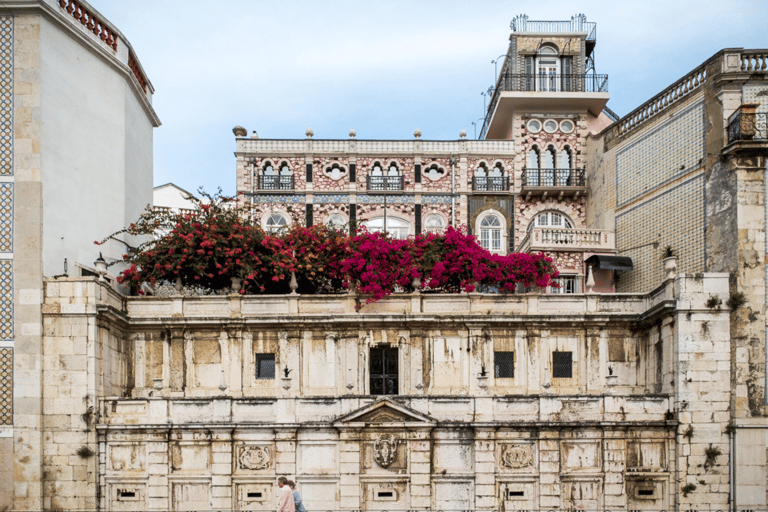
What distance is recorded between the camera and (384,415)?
66.6 feet

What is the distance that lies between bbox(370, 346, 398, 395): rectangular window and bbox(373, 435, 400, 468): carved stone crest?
2.25m

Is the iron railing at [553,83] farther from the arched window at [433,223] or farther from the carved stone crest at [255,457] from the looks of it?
the carved stone crest at [255,457]

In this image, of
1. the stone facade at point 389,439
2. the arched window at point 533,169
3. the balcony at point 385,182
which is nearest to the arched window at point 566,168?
the arched window at point 533,169

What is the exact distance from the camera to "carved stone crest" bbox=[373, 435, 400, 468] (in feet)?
66.4

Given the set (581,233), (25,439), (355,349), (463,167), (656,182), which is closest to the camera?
(25,439)

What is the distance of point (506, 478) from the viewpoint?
66.6ft

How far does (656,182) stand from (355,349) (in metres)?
12.8

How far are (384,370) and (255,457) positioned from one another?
4821 millimetres

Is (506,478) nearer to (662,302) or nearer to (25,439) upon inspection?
(662,302)

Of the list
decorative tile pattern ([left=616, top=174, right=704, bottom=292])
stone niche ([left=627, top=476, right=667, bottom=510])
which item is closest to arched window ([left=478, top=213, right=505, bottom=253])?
decorative tile pattern ([left=616, top=174, right=704, bottom=292])

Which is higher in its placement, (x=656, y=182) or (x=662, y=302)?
(x=656, y=182)

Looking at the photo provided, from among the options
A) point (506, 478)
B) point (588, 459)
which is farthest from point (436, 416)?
point (588, 459)

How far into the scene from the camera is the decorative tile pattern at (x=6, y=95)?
20391 mm

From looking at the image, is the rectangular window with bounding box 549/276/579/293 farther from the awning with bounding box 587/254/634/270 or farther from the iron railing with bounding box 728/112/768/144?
the iron railing with bounding box 728/112/768/144
